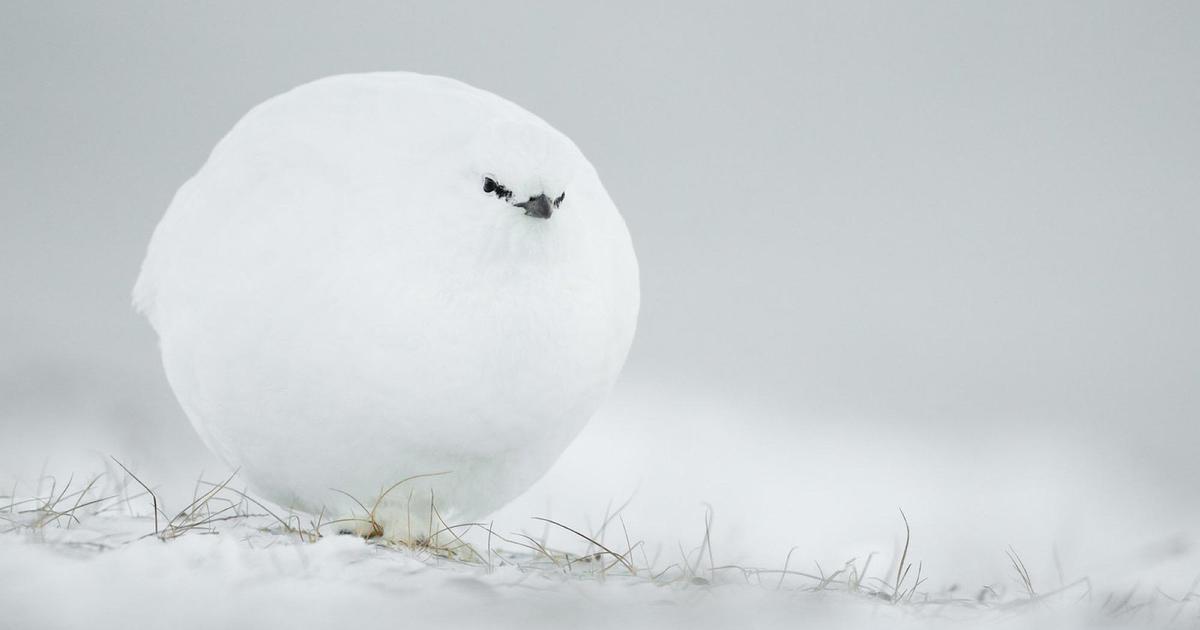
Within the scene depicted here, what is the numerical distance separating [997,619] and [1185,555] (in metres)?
0.75

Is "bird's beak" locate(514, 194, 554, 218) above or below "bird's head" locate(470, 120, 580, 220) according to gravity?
below

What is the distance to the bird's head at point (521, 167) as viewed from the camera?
351cm

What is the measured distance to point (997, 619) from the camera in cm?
304

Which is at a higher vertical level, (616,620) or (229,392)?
(229,392)

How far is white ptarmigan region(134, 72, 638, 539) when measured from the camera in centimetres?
358

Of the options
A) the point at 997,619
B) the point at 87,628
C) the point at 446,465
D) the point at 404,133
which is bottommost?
the point at 997,619

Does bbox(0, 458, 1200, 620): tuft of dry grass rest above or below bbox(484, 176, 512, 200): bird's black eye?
below

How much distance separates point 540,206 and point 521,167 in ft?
0.45

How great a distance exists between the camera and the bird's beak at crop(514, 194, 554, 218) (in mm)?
3533

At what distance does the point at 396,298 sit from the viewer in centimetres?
357

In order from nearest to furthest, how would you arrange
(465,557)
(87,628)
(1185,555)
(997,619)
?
(87,628) < (997,619) < (1185,555) < (465,557)

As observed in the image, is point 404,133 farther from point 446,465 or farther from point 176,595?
point 176,595

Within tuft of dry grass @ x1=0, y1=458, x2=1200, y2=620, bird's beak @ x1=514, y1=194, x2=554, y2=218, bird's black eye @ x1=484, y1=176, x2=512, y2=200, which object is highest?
bird's black eye @ x1=484, y1=176, x2=512, y2=200

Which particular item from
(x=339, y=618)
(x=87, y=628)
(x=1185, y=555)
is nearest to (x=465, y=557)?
(x=339, y=618)
